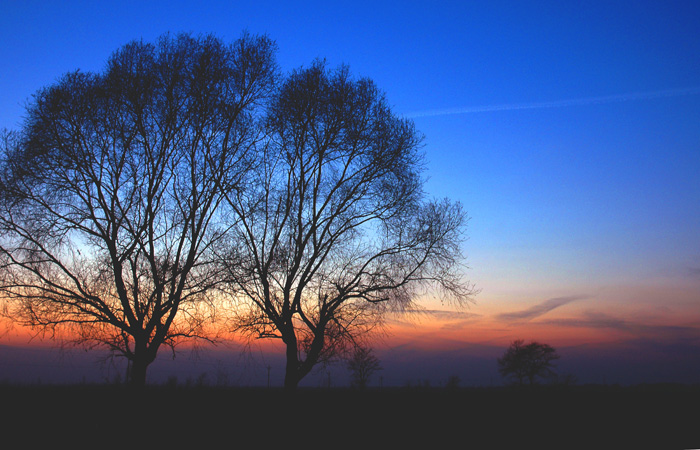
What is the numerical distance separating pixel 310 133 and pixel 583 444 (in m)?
12.3

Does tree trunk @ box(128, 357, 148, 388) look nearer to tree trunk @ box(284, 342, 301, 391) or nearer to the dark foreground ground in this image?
the dark foreground ground

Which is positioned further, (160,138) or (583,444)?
(160,138)

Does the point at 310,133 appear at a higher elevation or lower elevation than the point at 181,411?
higher

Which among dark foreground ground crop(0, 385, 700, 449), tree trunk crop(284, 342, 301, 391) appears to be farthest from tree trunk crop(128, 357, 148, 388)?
tree trunk crop(284, 342, 301, 391)

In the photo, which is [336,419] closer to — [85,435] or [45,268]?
[85,435]

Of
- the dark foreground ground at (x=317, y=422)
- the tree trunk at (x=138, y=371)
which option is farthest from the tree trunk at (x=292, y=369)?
the tree trunk at (x=138, y=371)

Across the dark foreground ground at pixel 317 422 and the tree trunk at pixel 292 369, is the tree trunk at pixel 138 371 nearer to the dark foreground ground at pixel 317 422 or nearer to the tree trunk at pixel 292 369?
the dark foreground ground at pixel 317 422

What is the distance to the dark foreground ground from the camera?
10.7 meters

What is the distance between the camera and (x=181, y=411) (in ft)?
42.4

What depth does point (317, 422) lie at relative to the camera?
1259 cm

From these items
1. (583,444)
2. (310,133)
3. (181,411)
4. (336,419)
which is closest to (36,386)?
(181,411)

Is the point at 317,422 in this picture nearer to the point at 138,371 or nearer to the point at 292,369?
the point at 292,369

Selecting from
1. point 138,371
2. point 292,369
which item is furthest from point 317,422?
point 138,371

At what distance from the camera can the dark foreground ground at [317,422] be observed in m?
10.7
